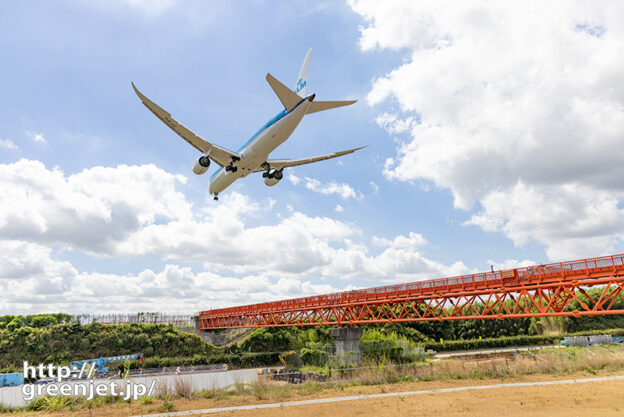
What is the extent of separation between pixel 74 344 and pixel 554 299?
56.7 m

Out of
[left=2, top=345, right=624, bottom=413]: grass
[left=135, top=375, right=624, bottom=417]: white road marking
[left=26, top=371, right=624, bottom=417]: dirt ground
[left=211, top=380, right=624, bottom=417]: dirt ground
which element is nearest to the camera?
[left=211, top=380, right=624, bottom=417]: dirt ground

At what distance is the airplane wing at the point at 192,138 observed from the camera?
934 inches

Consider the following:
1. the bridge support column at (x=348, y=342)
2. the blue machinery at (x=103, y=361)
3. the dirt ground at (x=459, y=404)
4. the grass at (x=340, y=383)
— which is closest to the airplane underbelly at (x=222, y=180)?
the grass at (x=340, y=383)

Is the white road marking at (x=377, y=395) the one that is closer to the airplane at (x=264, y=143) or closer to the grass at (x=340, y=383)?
the grass at (x=340, y=383)

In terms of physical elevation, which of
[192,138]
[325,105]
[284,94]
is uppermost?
[284,94]

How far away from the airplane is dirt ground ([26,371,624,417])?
15.0 m

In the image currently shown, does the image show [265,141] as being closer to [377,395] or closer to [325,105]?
[325,105]

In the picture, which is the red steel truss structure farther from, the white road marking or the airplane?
the airplane

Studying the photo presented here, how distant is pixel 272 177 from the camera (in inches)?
1213

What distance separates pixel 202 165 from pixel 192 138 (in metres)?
2.08

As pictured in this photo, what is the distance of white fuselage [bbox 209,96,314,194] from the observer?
2355 centimetres

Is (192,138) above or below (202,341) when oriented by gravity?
above

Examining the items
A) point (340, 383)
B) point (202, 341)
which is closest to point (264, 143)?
point (340, 383)

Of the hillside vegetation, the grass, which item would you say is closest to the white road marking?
the grass
